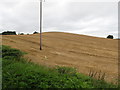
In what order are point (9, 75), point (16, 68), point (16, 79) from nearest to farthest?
point (16, 79) < point (9, 75) < point (16, 68)

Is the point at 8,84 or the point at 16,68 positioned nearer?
the point at 8,84

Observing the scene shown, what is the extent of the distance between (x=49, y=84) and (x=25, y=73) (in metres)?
1.05

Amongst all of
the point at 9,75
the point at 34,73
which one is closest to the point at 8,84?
the point at 9,75

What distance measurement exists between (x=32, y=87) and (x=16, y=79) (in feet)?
2.09

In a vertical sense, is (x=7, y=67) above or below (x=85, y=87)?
above

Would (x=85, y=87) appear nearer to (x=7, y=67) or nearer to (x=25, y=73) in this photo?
(x=25, y=73)

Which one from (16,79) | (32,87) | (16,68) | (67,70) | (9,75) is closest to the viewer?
(32,87)

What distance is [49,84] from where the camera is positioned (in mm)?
4418

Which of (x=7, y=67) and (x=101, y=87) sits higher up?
(x=7, y=67)

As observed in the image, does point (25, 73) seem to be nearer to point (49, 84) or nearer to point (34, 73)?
point (34, 73)

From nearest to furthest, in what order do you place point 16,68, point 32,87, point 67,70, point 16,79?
point 32,87
point 16,79
point 16,68
point 67,70

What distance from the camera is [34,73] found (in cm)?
504

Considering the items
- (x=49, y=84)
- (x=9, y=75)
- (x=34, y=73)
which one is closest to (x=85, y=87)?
(x=49, y=84)

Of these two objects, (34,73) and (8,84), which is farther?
(34,73)
